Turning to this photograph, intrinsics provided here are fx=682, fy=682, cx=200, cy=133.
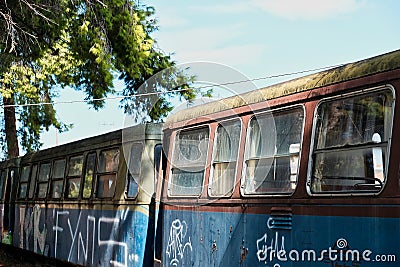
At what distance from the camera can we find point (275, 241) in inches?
258

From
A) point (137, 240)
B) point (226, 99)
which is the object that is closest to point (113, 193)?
point (137, 240)

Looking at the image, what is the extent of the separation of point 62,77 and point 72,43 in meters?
2.97

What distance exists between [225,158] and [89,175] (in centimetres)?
459

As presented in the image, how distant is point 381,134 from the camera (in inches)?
214

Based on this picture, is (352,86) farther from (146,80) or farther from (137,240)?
(146,80)

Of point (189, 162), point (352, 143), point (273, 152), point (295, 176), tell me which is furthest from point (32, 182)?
point (352, 143)

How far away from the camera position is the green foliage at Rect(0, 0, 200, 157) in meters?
14.1

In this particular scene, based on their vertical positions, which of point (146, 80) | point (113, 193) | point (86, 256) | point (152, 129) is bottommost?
point (86, 256)

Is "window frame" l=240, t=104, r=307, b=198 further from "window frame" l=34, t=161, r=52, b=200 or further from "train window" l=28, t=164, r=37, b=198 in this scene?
"train window" l=28, t=164, r=37, b=198

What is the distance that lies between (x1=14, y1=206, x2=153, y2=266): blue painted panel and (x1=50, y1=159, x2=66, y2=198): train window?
1.20 ft

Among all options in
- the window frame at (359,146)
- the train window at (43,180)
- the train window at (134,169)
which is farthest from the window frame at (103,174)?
the window frame at (359,146)

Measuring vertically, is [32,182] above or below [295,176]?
above

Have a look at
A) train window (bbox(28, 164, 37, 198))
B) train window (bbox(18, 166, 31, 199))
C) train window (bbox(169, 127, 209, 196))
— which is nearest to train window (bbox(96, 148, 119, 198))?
train window (bbox(169, 127, 209, 196))

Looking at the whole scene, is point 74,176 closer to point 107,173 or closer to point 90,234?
point 90,234
